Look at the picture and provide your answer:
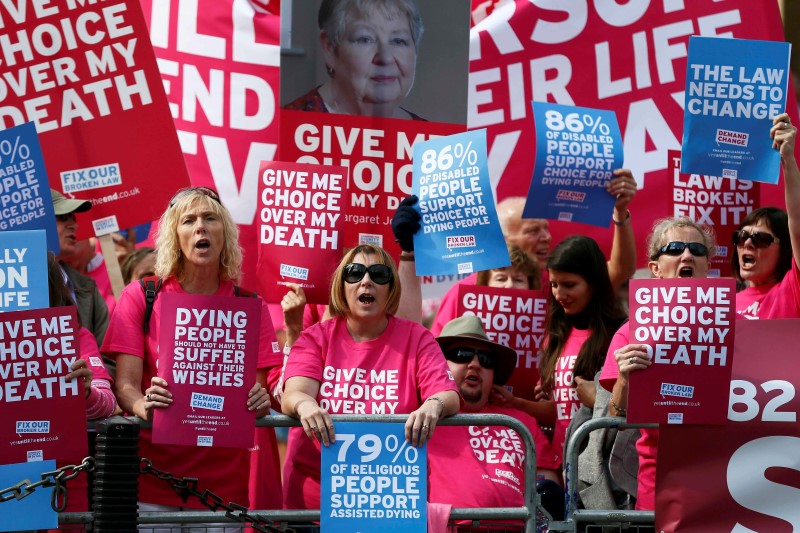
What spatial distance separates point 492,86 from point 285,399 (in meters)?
3.42

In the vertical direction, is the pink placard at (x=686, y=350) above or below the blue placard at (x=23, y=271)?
below

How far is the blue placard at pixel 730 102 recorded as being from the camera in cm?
638

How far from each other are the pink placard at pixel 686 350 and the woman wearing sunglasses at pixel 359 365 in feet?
2.51

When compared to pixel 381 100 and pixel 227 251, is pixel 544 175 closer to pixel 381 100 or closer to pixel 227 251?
pixel 381 100

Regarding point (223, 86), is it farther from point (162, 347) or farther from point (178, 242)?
point (162, 347)

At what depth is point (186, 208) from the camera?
5.70 m

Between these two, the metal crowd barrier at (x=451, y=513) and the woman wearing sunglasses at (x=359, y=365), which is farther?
the woman wearing sunglasses at (x=359, y=365)

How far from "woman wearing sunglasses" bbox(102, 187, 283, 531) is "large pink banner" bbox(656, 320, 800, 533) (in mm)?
1592

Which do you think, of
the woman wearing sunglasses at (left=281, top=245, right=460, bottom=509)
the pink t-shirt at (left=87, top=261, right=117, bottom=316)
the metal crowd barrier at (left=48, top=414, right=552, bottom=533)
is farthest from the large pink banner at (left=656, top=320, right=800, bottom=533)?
the pink t-shirt at (left=87, top=261, right=117, bottom=316)

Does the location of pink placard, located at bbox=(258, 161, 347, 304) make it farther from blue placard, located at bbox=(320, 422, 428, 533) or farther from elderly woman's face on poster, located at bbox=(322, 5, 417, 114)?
blue placard, located at bbox=(320, 422, 428, 533)

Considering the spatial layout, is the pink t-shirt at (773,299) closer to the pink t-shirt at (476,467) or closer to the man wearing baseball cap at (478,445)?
the man wearing baseball cap at (478,445)

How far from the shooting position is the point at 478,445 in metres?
5.88

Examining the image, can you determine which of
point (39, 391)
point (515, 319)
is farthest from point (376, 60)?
point (39, 391)

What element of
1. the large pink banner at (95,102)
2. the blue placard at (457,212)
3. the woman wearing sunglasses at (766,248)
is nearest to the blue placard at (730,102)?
the woman wearing sunglasses at (766,248)
